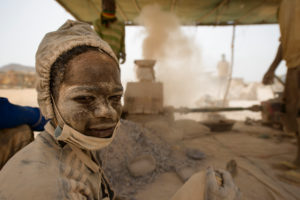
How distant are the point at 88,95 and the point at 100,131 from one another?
0.69 feet

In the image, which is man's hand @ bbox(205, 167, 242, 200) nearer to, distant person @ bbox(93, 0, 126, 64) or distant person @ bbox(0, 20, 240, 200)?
distant person @ bbox(0, 20, 240, 200)

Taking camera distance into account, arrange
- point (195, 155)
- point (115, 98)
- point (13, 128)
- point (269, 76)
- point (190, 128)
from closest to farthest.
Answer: point (115, 98)
point (13, 128)
point (195, 155)
point (269, 76)
point (190, 128)

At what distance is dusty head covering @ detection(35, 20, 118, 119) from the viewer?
900 millimetres

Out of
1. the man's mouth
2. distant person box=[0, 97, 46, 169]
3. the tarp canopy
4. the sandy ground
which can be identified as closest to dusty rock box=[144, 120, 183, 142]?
the sandy ground

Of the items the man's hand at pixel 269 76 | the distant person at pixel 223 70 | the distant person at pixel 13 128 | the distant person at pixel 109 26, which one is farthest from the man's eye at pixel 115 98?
the distant person at pixel 223 70

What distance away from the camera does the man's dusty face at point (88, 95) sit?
850 mm

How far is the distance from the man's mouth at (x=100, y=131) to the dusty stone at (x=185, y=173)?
1.88m

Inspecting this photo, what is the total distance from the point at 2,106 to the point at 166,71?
326 inches

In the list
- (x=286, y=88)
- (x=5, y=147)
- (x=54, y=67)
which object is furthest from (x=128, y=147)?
(x=286, y=88)

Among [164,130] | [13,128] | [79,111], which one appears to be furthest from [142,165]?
[79,111]

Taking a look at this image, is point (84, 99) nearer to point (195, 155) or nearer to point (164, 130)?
point (195, 155)

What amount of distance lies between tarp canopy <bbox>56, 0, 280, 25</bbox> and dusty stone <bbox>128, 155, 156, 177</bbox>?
203 inches

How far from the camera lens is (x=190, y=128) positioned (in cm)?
475

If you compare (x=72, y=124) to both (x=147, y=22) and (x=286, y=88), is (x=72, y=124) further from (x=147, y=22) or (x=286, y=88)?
(x=147, y=22)
